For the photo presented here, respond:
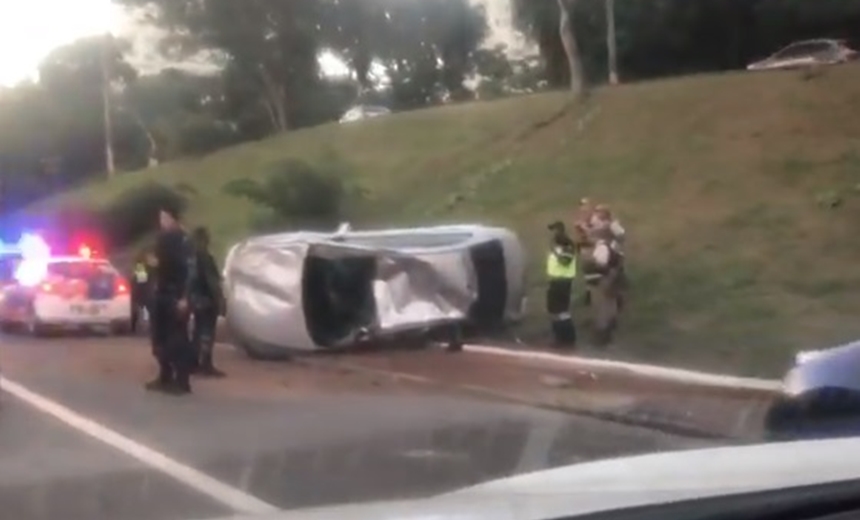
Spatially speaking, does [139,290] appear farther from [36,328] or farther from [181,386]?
[181,386]

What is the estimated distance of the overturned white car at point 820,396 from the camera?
644 centimetres

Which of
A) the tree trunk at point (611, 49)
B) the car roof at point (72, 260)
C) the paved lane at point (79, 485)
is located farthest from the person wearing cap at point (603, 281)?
the paved lane at point (79, 485)

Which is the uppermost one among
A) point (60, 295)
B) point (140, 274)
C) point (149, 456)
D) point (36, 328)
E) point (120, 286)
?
point (149, 456)

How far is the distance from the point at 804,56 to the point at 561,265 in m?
6.90

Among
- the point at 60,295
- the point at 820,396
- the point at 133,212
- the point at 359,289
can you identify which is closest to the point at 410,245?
the point at 359,289

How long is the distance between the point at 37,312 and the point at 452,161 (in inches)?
265

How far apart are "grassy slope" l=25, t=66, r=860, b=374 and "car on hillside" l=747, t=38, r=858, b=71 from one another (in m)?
0.40

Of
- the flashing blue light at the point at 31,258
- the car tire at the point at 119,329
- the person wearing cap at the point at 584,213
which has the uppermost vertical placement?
the flashing blue light at the point at 31,258

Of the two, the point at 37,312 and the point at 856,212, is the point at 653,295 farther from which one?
the point at 37,312

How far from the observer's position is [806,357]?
303 inches

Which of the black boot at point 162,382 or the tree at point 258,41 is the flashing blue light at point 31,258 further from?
the black boot at point 162,382

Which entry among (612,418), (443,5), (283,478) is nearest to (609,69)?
(443,5)

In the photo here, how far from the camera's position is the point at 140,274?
15.6 m

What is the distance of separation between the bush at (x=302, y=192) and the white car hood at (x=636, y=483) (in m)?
17.1
